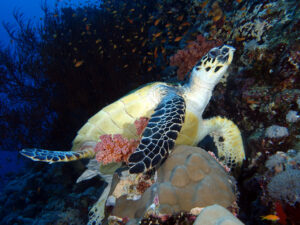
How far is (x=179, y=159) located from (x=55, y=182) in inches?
192

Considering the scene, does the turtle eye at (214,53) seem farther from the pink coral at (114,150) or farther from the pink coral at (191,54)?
the pink coral at (114,150)

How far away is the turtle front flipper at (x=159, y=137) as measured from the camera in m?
1.74

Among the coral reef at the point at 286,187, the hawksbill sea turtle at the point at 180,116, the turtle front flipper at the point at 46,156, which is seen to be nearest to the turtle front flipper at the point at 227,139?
the hawksbill sea turtle at the point at 180,116

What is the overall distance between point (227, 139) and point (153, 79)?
4.38 m

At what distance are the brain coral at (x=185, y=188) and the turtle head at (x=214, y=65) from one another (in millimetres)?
1515

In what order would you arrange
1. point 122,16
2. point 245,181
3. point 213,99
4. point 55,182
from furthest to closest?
point 122,16 < point 55,182 < point 213,99 < point 245,181

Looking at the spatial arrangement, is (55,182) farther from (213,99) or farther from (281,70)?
(281,70)

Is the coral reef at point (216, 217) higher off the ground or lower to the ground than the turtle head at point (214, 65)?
lower

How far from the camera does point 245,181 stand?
235 cm

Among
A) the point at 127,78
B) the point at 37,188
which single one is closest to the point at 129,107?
the point at 127,78

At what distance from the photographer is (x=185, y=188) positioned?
172 centimetres

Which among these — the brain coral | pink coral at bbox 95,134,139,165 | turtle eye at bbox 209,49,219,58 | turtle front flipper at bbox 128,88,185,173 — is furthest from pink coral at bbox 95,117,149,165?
turtle eye at bbox 209,49,219,58

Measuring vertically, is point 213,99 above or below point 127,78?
below

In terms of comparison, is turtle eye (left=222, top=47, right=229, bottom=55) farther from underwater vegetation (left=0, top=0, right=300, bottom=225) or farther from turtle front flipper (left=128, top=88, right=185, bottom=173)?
turtle front flipper (left=128, top=88, right=185, bottom=173)
